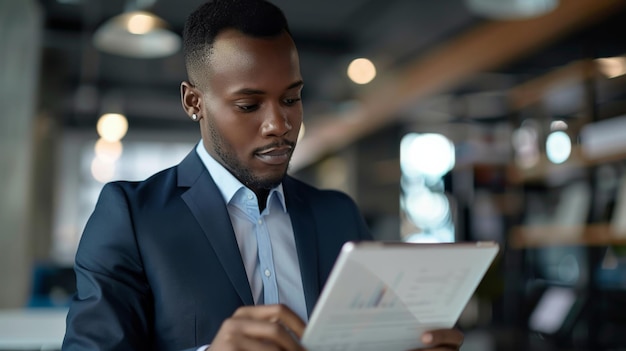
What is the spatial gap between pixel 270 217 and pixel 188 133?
612 inches

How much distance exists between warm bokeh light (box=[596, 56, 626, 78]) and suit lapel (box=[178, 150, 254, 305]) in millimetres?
3743

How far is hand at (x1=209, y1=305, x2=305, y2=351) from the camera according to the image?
969 mm

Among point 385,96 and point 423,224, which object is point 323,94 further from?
point 423,224

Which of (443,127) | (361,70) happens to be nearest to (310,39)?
(361,70)

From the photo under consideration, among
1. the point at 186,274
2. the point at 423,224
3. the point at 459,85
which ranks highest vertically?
the point at 459,85

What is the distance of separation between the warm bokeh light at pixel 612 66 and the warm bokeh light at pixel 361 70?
390 cm

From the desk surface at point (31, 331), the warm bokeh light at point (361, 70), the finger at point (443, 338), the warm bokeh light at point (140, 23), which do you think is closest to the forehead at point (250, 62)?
the finger at point (443, 338)

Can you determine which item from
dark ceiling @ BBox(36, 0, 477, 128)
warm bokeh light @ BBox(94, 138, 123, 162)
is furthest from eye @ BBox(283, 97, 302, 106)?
warm bokeh light @ BBox(94, 138, 123, 162)

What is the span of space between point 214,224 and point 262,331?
0.34 metres

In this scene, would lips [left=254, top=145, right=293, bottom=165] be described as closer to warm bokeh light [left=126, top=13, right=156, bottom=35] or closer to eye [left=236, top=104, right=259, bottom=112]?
eye [left=236, top=104, right=259, bottom=112]

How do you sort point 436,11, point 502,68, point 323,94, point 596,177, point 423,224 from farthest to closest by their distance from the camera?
1. point 323,94
2. point 423,224
3. point 436,11
4. point 502,68
5. point 596,177

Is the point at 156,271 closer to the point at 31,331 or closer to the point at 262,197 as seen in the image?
the point at 262,197

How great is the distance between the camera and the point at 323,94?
38.0 ft

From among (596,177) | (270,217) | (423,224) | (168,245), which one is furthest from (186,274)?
(423,224)
